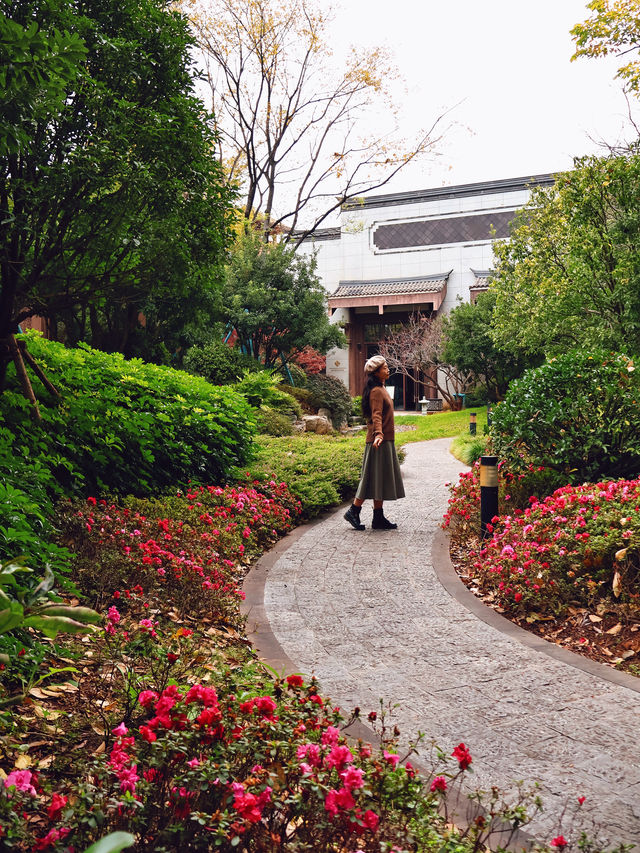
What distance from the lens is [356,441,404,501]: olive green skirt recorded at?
7.63 metres

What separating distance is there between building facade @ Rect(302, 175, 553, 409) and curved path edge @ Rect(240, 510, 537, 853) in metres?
21.0

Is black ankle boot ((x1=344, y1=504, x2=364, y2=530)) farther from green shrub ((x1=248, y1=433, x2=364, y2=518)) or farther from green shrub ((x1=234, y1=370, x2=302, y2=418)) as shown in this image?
green shrub ((x1=234, y1=370, x2=302, y2=418))

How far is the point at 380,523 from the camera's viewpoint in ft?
26.0

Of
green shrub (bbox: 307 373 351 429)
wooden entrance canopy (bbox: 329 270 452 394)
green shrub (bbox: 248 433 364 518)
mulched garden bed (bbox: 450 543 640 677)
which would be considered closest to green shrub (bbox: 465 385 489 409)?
wooden entrance canopy (bbox: 329 270 452 394)

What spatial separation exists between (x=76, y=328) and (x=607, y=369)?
11440 mm

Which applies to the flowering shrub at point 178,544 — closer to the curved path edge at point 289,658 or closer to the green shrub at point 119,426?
the curved path edge at point 289,658

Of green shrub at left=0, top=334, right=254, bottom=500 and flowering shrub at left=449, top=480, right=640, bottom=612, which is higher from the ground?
green shrub at left=0, top=334, right=254, bottom=500

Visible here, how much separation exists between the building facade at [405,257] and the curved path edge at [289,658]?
2103 centimetres

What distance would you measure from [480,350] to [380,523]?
51.2 ft

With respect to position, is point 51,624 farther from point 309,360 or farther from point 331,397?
point 309,360

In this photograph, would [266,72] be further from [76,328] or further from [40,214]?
[40,214]

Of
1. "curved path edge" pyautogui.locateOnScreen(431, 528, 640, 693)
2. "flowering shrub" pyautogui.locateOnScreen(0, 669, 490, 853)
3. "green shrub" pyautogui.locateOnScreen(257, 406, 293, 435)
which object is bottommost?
"curved path edge" pyautogui.locateOnScreen(431, 528, 640, 693)

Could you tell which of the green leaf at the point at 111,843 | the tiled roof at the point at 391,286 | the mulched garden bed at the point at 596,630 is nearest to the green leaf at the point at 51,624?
the green leaf at the point at 111,843

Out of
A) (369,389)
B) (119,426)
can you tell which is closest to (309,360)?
(369,389)
